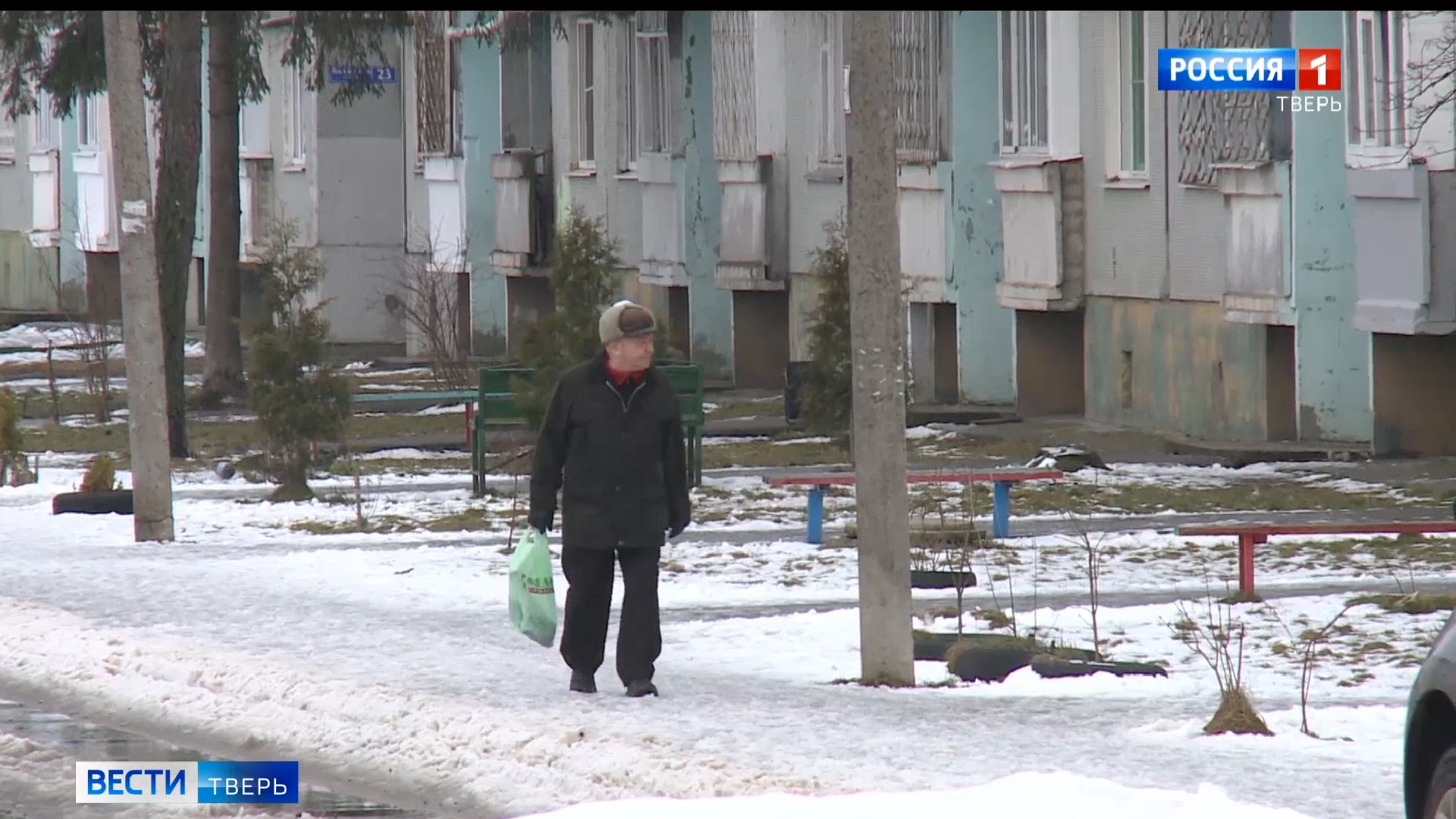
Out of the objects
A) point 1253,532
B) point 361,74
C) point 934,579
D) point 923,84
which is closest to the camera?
point 1253,532

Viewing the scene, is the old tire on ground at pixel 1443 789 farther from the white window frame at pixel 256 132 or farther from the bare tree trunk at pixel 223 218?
the white window frame at pixel 256 132

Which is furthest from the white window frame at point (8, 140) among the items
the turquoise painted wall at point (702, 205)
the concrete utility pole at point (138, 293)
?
the concrete utility pole at point (138, 293)

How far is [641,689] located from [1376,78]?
1170cm

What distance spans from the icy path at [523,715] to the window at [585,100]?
71.7 ft

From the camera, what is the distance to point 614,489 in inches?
398

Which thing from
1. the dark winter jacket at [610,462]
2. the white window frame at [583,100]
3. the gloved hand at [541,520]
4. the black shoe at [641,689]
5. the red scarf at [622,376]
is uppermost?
the white window frame at [583,100]

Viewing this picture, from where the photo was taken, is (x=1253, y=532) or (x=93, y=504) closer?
(x=1253, y=532)

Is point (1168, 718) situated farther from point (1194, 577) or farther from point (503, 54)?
point (503, 54)

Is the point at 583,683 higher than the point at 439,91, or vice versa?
the point at 439,91

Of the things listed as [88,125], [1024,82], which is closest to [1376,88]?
[1024,82]

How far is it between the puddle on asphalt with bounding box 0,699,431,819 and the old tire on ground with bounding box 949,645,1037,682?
9.93ft

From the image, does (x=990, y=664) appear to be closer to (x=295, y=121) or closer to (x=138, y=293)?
(x=138, y=293)

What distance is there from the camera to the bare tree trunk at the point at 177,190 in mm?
22422

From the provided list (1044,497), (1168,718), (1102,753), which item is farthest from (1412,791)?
(1044,497)
